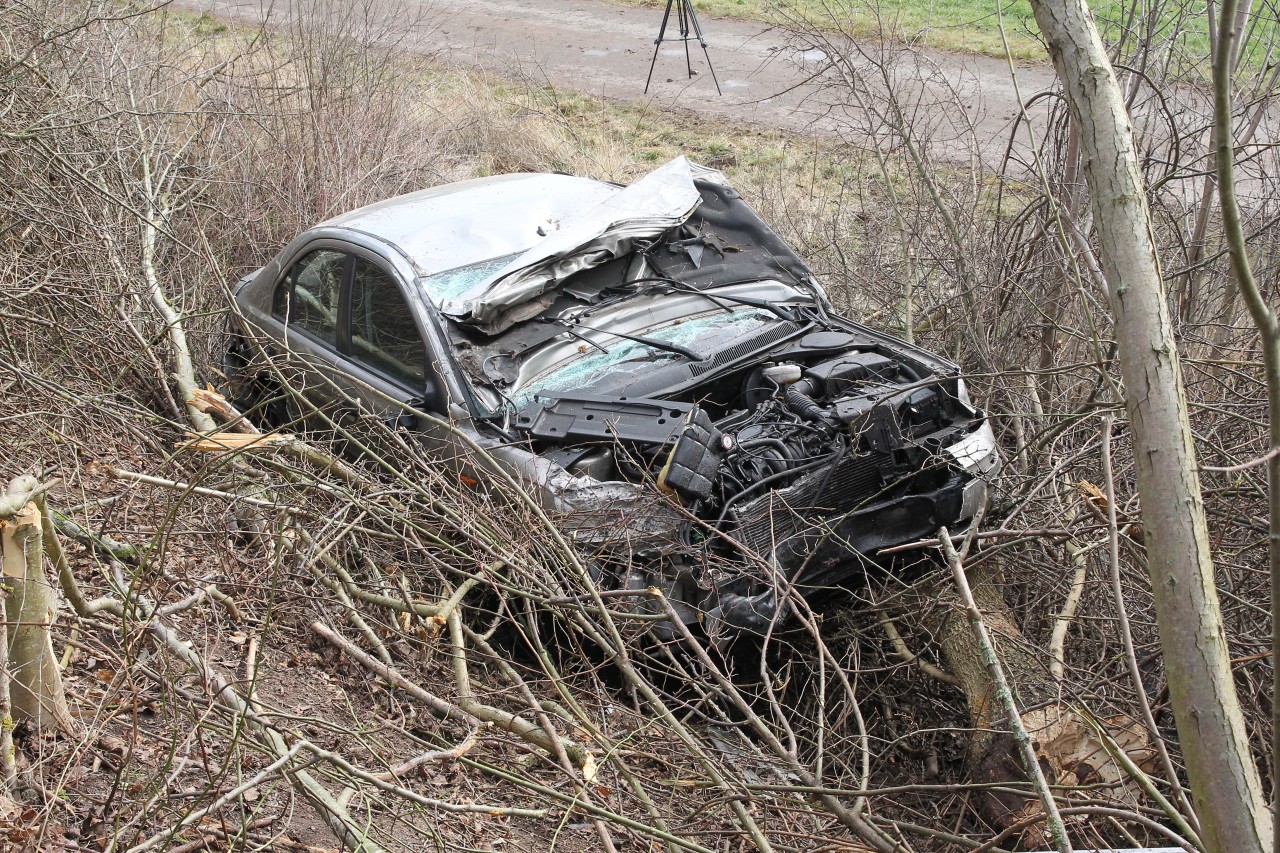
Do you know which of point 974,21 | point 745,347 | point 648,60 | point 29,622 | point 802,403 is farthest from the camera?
point 648,60

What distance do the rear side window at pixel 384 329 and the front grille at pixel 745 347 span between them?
1339 mm

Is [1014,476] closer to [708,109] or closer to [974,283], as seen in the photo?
Answer: [974,283]

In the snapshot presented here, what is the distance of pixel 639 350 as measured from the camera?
5.14 meters

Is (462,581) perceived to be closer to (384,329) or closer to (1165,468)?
(384,329)

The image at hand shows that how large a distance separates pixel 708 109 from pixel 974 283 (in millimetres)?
7101

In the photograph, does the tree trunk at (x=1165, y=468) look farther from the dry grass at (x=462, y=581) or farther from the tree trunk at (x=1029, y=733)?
the tree trunk at (x=1029, y=733)

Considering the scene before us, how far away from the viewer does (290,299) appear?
6.09 metres

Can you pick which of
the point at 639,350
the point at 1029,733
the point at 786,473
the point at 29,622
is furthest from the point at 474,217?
the point at 1029,733

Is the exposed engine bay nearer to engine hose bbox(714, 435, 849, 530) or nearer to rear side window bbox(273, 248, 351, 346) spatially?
engine hose bbox(714, 435, 849, 530)

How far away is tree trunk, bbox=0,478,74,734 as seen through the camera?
2686 millimetres

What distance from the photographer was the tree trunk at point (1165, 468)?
1413 millimetres

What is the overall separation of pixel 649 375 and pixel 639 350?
292 millimetres

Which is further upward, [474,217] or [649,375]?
[474,217]

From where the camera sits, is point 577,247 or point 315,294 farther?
point 315,294
